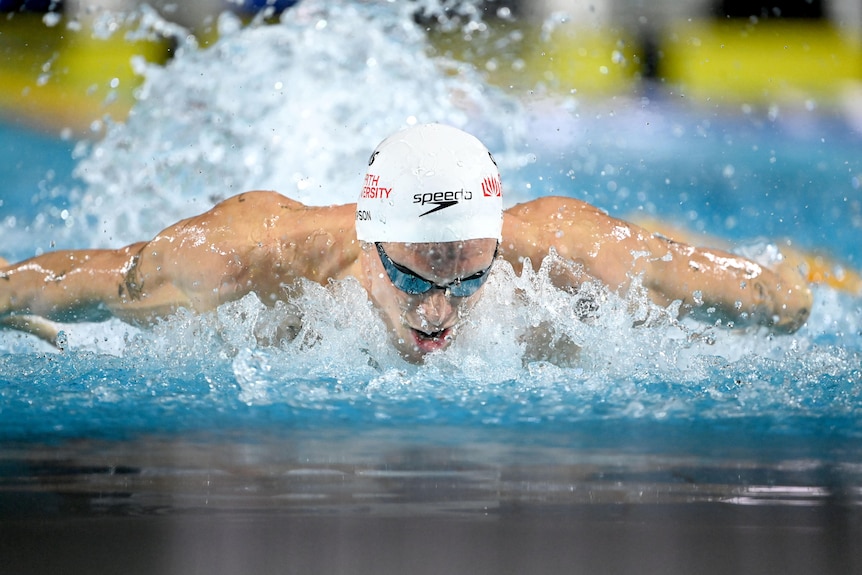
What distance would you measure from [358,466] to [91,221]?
143 inches

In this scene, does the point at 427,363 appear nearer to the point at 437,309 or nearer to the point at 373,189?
the point at 437,309

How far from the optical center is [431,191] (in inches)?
89.2

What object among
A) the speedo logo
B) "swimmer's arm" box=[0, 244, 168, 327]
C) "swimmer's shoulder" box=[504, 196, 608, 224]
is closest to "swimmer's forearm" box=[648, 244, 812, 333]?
"swimmer's shoulder" box=[504, 196, 608, 224]

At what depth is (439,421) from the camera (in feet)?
7.00

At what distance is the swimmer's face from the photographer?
224 centimetres

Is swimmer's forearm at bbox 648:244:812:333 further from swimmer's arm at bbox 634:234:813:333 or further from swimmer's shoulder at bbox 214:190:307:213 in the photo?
swimmer's shoulder at bbox 214:190:307:213

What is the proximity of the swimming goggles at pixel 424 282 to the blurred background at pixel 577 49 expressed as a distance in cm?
325

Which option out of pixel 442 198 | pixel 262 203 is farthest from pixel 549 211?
pixel 262 203

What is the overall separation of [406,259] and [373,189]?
0.21 metres

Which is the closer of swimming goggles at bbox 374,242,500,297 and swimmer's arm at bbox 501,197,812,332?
swimming goggles at bbox 374,242,500,297

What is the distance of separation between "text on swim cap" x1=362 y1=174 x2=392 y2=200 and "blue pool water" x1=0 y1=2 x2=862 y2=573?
1.00 feet

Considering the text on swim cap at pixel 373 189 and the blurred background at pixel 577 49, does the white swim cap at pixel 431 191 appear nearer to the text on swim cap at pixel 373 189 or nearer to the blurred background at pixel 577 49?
the text on swim cap at pixel 373 189

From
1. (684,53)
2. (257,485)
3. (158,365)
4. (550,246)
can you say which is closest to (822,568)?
(257,485)

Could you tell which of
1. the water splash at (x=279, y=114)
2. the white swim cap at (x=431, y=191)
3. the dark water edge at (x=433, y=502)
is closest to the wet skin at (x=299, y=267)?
the white swim cap at (x=431, y=191)
